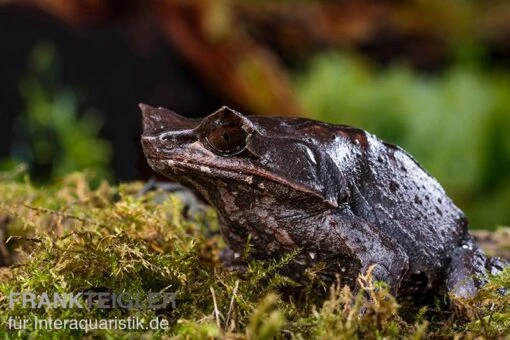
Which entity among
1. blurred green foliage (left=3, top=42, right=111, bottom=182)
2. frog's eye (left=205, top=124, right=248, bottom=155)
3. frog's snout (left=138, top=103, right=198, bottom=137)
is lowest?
frog's eye (left=205, top=124, right=248, bottom=155)

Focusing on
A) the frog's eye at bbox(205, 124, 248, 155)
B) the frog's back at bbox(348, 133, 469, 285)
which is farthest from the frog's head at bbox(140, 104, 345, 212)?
the frog's back at bbox(348, 133, 469, 285)

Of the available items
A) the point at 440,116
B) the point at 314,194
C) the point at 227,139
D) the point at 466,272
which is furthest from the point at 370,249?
the point at 440,116

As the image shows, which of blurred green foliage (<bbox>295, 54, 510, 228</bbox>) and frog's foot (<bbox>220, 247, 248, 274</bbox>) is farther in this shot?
blurred green foliage (<bbox>295, 54, 510, 228</bbox>)

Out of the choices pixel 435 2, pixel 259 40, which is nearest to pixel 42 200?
pixel 259 40

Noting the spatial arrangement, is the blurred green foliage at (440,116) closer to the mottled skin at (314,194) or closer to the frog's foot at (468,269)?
the frog's foot at (468,269)

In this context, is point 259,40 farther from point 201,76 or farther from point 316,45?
point 201,76

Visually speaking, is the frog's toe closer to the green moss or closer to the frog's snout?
the green moss

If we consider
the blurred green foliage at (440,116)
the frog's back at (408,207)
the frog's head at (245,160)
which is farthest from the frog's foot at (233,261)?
the blurred green foliage at (440,116)
